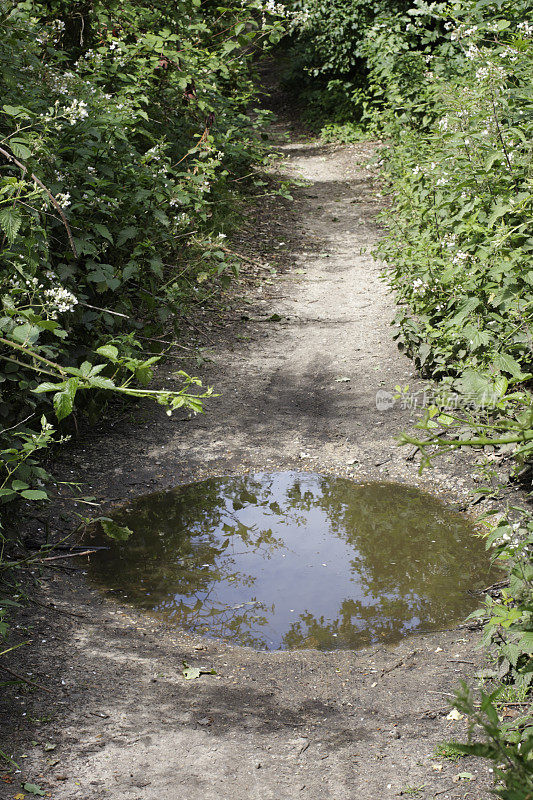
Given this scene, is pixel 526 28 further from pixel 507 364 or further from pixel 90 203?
pixel 90 203

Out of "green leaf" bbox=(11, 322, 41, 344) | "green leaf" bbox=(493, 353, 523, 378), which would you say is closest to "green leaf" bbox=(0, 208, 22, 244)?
"green leaf" bbox=(11, 322, 41, 344)

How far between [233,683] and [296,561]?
3.15 feet

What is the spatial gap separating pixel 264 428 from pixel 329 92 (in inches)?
531

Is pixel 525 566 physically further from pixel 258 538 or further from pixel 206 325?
pixel 206 325

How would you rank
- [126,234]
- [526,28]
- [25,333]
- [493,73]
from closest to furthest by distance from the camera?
[25,333] → [493,73] → [126,234] → [526,28]

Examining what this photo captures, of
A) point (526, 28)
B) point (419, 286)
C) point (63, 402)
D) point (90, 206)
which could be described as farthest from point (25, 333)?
point (526, 28)

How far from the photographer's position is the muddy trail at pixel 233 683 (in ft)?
7.17

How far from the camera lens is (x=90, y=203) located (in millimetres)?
4184

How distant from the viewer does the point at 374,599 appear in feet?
10.7

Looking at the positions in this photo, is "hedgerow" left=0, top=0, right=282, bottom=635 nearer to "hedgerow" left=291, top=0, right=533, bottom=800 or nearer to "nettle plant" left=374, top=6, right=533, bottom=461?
"hedgerow" left=291, top=0, right=533, bottom=800

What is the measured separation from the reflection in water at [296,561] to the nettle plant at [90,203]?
2.23 feet

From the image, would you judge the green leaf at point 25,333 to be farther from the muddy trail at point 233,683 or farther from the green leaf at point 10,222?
the muddy trail at point 233,683

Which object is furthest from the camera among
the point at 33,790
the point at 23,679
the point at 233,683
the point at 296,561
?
the point at 296,561

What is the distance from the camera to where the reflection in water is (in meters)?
3.13
